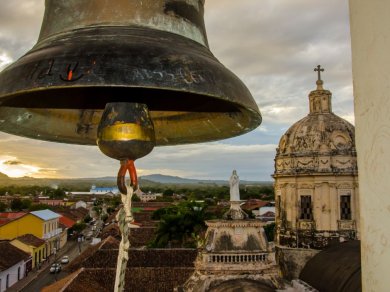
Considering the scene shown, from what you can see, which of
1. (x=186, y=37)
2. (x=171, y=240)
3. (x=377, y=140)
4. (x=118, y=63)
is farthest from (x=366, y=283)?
(x=171, y=240)

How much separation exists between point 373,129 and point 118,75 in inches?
35.9

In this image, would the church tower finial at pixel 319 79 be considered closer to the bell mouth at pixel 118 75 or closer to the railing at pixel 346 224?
the railing at pixel 346 224

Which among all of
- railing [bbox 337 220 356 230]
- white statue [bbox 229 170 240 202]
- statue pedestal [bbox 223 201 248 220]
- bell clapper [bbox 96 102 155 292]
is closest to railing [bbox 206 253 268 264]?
statue pedestal [bbox 223 201 248 220]

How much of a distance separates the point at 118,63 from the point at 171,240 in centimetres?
2907

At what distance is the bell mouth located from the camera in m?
1.59

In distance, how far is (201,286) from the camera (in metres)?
13.4

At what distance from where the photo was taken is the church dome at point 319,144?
1836cm

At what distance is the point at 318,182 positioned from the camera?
18469mm

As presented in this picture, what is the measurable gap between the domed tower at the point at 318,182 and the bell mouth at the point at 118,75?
16590 millimetres

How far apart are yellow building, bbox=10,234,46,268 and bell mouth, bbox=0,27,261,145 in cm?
3532

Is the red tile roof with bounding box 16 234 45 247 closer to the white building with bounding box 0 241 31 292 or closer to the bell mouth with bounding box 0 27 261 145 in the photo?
the white building with bounding box 0 241 31 292

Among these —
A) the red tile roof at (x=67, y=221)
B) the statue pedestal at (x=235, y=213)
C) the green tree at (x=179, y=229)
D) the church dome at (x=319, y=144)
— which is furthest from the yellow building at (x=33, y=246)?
the statue pedestal at (x=235, y=213)

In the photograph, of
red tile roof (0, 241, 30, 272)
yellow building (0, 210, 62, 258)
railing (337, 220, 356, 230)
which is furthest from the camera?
yellow building (0, 210, 62, 258)

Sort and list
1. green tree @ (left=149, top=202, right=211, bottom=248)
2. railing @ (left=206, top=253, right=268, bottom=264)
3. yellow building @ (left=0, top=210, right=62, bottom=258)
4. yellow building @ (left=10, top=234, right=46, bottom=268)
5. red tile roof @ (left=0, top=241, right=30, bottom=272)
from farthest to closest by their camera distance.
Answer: yellow building @ (left=0, top=210, right=62, bottom=258) < yellow building @ (left=10, top=234, right=46, bottom=268) < green tree @ (left=149, top=202, right=211, bottom=248) < red tile roof @ (left=0, top=241, right=30, bottom=272) < railing @ (left=206, top=253, right=268, bottom=264)
